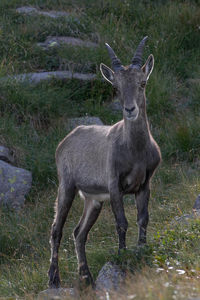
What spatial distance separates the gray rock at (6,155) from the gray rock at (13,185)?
31cm

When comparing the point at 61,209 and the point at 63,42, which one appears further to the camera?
the point at 63,42

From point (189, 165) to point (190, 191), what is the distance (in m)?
1.94

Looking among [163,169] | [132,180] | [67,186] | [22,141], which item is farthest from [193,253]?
[22,141]

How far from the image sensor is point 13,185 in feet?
29.0

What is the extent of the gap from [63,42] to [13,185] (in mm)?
4321

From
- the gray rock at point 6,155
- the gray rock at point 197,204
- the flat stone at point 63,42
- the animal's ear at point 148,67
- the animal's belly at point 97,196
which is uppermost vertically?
the animal's ear at point 148,67

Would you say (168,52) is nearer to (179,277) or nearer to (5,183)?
(5,183)

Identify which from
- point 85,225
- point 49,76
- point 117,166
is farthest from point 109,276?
point 49,76

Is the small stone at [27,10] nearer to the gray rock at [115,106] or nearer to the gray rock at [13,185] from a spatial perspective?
the gray rock at [115,106]

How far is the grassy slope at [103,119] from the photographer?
18.8 feet

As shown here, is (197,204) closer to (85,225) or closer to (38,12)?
(85,225)

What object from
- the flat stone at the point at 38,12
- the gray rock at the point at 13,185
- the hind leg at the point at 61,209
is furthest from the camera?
the flat stone at the point at 38,12

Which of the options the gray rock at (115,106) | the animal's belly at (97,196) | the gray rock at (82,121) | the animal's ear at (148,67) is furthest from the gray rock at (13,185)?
the animal's ear at (148,67)

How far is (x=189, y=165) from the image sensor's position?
9297 millimetres
